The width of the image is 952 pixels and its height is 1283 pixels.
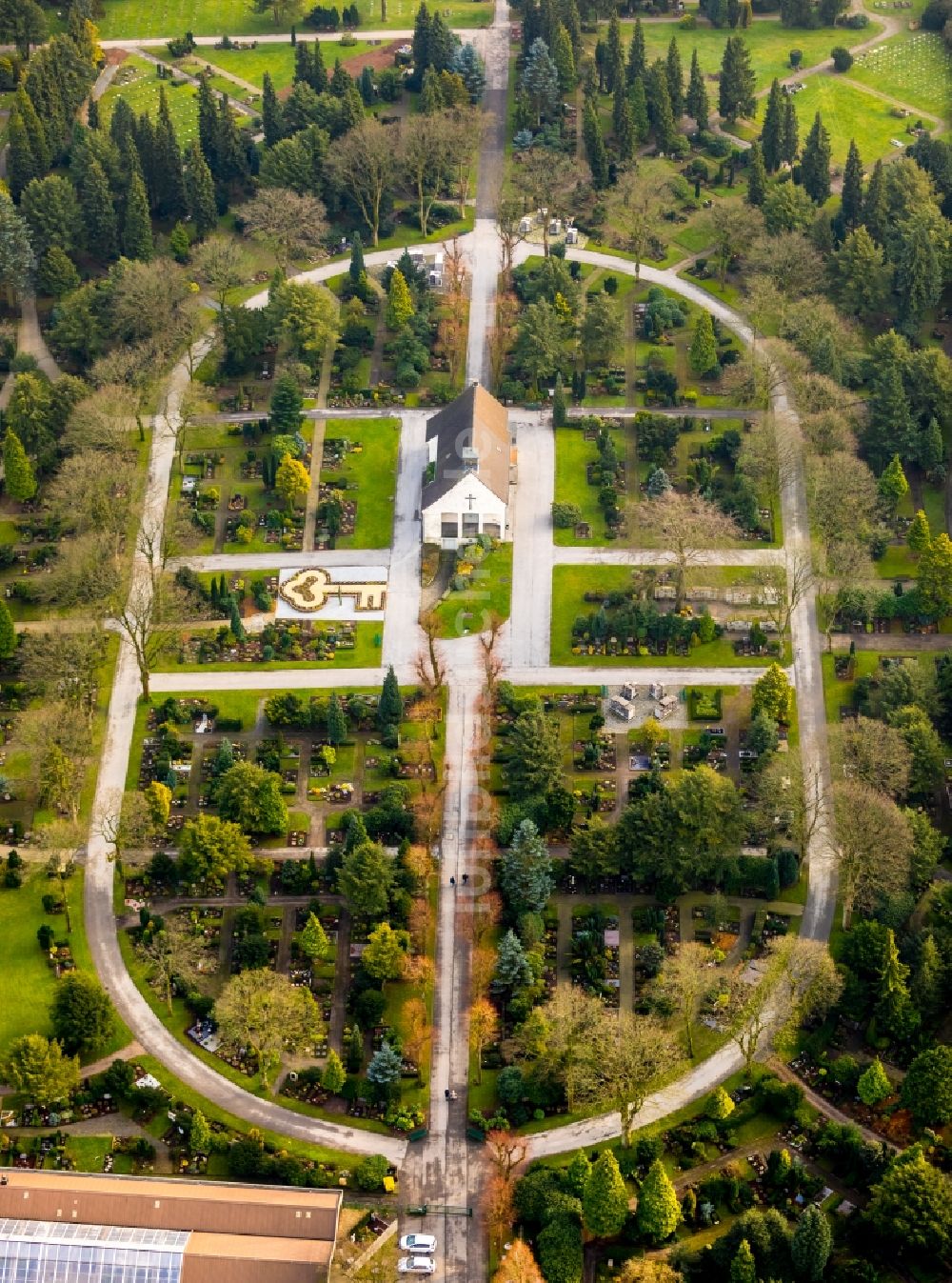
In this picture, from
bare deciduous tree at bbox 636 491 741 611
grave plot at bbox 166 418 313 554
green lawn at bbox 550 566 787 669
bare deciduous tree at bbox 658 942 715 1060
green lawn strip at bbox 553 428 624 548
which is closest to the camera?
bare deciduous tree at bbox 658 942 715 1060

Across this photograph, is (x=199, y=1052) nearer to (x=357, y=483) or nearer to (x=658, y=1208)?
(x=658, y=1208)

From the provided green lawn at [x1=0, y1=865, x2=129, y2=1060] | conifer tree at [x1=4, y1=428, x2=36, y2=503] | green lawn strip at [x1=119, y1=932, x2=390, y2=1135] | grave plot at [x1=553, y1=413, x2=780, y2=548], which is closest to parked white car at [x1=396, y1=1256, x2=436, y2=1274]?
green lawn strip at [x1=119, y1=932, x2=390, y2=1135]

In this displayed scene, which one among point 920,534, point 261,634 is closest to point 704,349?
point 920,534

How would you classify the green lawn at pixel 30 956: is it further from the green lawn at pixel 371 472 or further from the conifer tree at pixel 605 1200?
the green lawn at pixel 371 472

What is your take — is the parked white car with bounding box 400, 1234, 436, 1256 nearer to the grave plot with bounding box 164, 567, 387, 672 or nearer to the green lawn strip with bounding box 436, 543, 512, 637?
the grave plot with bounding box 164, 567, 387, 672

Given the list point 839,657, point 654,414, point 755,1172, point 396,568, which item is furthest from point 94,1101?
point 654,414
